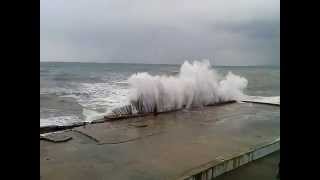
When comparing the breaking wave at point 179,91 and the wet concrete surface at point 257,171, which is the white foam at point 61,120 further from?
the wet concrete surface at point 257,171

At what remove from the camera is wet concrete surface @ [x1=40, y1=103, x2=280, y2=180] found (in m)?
4.48

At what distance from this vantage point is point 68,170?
4477mm

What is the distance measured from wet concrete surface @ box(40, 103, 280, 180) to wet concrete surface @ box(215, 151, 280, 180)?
361mm

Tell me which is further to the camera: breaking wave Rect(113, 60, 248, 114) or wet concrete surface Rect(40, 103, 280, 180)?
breaking wave Rect(113, 60, 248, 114)

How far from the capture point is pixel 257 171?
184 inches

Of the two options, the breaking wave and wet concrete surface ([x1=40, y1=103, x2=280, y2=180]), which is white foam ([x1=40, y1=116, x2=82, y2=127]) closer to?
the breaking wave

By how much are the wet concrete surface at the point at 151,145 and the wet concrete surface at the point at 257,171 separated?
0.36 meters

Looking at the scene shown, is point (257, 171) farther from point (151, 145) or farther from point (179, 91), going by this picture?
point (179, 91)

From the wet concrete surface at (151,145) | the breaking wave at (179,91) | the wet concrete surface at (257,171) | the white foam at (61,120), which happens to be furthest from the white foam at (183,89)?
the wet concrete surface at (257,171)

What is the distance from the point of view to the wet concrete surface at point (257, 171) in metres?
4.43

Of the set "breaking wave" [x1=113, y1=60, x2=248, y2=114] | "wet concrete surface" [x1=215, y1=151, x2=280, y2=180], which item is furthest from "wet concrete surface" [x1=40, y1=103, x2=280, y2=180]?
"breaking wave" [x1=113, y1=60, x2=248, y2=114]
